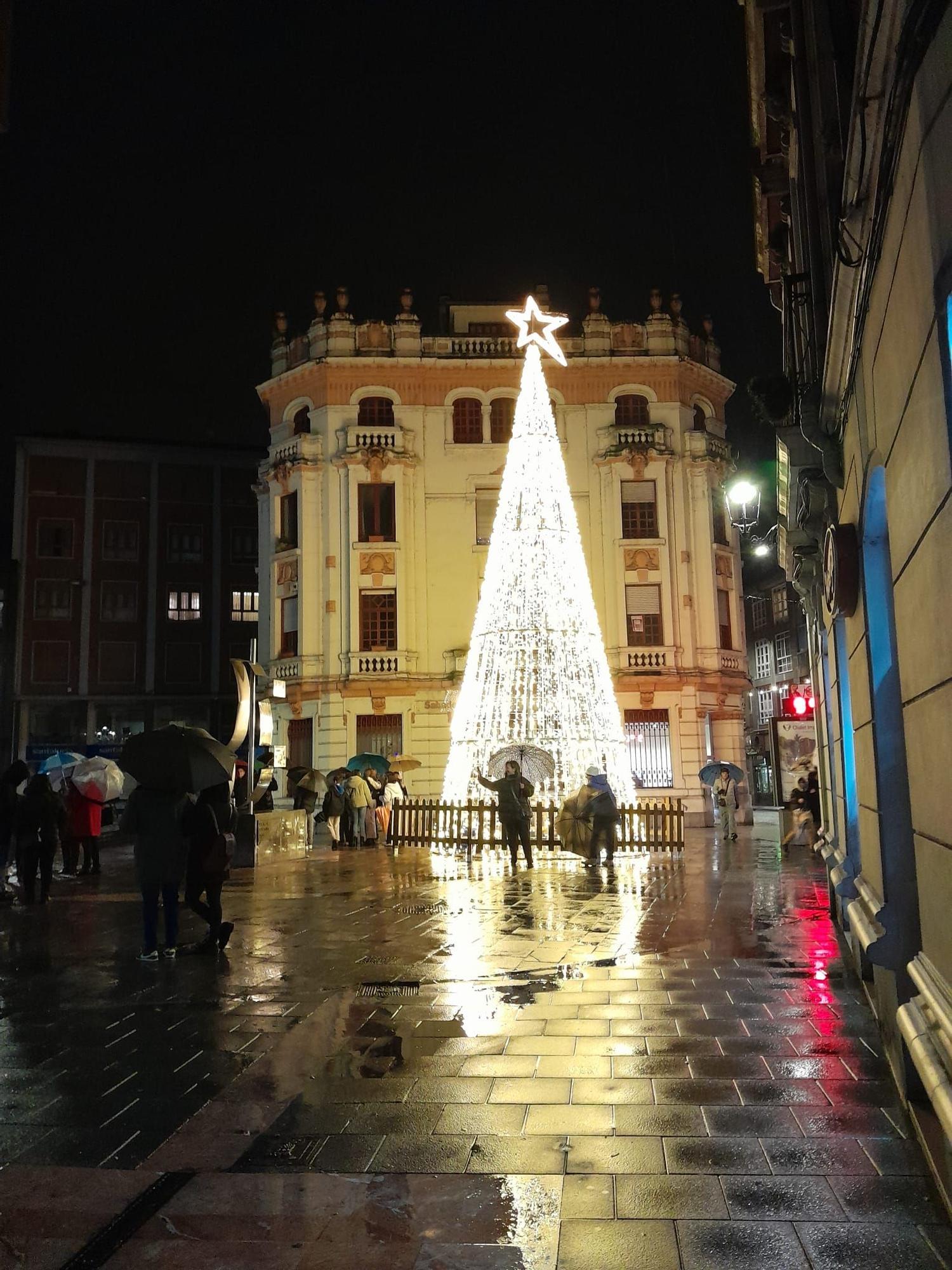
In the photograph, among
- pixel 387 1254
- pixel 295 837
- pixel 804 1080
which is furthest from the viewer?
pixel 295 837

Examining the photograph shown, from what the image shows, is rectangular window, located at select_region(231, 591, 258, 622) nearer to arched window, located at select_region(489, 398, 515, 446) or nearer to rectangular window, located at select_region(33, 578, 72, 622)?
rectangular window, located at select_region(33, 578, 72, 622)

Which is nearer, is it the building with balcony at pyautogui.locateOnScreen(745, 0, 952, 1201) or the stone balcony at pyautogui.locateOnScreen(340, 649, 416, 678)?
the building with balcony at pyautogui.locateOnScreen(745, 0, 952, 1201)

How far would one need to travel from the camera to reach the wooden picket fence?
1803cm

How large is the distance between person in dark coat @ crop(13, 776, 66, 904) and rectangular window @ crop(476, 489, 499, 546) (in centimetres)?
2294

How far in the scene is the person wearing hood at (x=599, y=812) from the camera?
15.8 metres

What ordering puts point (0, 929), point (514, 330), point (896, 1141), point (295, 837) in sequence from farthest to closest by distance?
point (514, 330) → point (295, 837) → point (0, 929) → point (896, 1141)

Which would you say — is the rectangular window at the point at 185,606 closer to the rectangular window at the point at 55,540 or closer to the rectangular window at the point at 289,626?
the rectangular window at the point at 55,540

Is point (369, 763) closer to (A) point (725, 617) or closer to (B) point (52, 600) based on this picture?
(A) point (725, 617)

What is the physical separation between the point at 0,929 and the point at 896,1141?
903 centimetres

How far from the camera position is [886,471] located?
14.3ft

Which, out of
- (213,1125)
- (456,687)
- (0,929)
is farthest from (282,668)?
(213,1125)

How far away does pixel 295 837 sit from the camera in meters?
19.6

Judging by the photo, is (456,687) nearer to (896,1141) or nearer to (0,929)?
(0,929)

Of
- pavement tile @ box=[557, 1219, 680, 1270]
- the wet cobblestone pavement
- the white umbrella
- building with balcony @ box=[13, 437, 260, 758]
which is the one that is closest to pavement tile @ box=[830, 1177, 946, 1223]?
the wet cobblestone pavement
